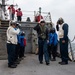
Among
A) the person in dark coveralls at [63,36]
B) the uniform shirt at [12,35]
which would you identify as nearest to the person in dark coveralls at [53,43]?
the person in dark coveralls at [63,36]

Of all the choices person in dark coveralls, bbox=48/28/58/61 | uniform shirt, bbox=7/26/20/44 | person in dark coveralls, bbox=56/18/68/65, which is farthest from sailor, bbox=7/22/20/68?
person in dark coveralls, bbox=48/28/58/61

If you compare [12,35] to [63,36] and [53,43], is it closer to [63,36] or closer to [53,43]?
[63,36]

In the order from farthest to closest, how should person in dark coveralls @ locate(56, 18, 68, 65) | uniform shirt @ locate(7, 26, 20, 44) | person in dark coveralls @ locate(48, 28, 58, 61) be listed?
1. person in dark coveralls @ locate(48, 28, 58, 61)
2. person in dark coveralls @ locate(56, 18, 68, 65)
3. uniform shirt @ locate(7, 26, 20, 44)

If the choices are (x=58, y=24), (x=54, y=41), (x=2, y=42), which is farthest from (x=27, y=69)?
(x=2, y=42)

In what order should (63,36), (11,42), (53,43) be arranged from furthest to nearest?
(53,43), (63,36), (11,42)

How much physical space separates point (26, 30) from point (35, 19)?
6.72ft

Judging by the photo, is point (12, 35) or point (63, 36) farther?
point (63, 36)

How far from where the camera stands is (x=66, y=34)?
13.3 metres

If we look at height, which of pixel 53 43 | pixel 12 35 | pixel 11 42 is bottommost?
pixel 53 43

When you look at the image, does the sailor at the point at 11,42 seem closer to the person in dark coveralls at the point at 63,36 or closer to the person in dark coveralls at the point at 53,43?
the person in dark coveralls at the point at 63,36

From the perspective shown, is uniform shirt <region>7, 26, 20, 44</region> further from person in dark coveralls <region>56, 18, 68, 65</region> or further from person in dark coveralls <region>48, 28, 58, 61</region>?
person in dark coveralls <region>48, 28, 58, 61</region>

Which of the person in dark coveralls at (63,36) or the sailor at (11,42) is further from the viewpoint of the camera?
the person in dark coveralls at (63,36)

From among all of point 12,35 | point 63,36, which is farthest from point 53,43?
point 12,35

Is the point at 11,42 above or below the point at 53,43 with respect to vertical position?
above
